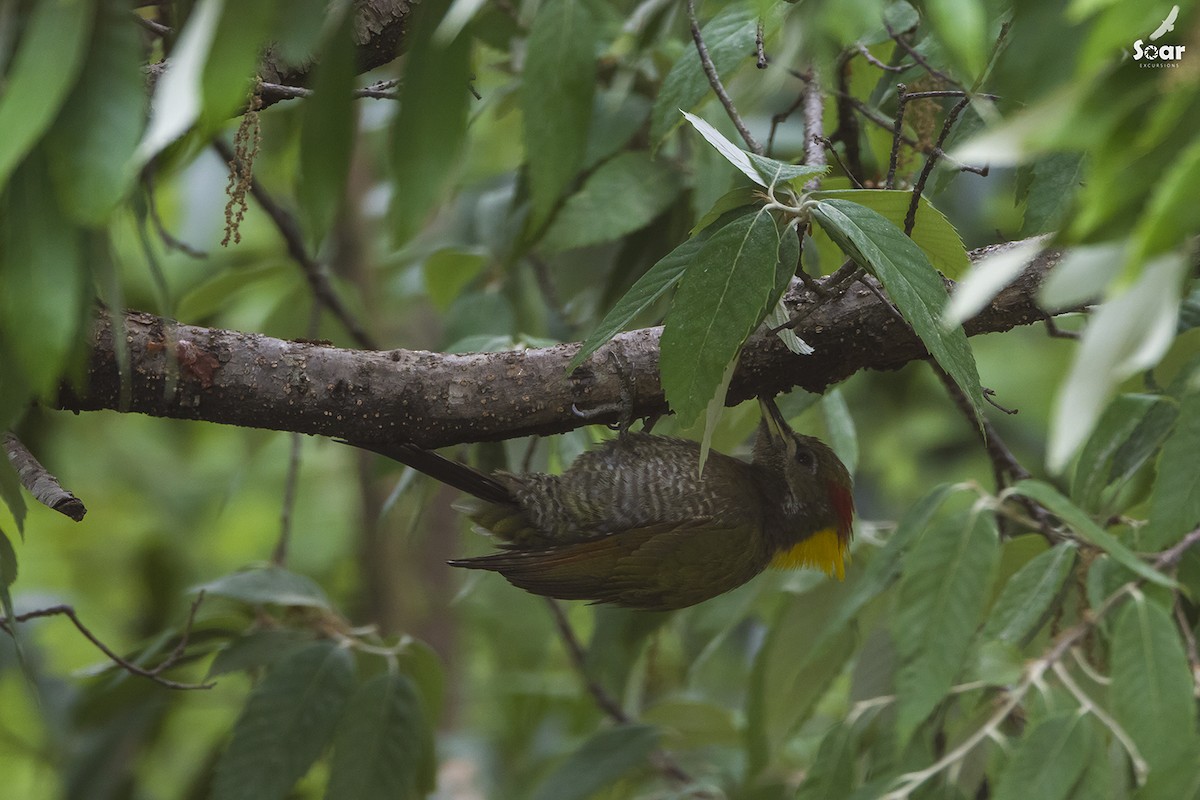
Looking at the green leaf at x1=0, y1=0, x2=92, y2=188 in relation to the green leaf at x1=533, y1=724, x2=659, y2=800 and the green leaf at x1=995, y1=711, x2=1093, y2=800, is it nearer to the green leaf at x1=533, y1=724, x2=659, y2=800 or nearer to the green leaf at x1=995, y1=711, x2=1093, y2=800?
the green leaf at x1=995, y1=711, x2=1093, y2=800

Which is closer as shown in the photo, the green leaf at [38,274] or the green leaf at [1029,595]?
the green leaf at [38,274]

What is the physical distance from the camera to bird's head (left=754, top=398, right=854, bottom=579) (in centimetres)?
258

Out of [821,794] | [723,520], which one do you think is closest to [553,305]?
[723,520]

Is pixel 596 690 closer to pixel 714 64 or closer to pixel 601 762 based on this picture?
pixel 601 762

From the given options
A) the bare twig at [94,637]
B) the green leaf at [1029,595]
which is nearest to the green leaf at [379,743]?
the bare twig at [94,637]

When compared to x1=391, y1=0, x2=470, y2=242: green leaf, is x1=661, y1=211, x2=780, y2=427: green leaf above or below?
below

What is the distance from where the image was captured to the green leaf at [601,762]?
9.07 ft

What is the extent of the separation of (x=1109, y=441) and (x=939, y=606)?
0.46 meters

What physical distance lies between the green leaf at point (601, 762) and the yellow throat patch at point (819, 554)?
0.59 metres

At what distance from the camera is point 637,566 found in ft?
7.58

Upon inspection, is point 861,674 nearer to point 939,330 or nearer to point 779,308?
point 779,308

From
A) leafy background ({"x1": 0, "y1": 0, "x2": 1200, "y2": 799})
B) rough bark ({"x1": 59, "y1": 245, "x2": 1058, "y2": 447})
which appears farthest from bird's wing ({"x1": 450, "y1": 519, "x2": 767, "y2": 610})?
rough bark ({"x1": 59, "y1": 245, "x2": 1058, "y2": 447})

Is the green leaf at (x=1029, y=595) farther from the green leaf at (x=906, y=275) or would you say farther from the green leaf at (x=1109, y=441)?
the green leaf at (x=906, y=275)

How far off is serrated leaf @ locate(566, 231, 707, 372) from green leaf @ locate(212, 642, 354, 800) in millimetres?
1414
